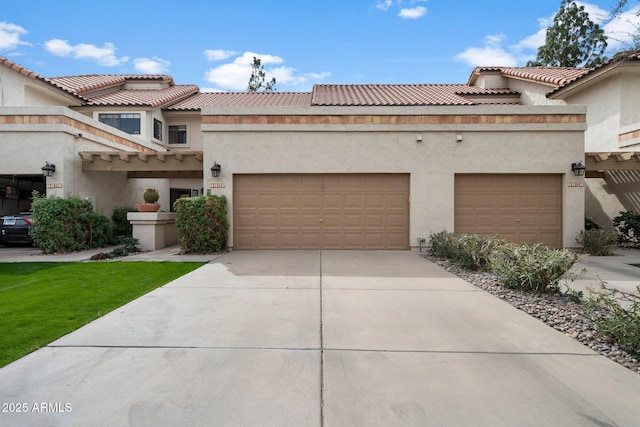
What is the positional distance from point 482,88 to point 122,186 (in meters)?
19.7

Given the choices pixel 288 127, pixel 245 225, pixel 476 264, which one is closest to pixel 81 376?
pixel 476 264

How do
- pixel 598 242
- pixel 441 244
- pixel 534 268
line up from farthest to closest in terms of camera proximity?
pixel 598 242 → pixel 441 244 → pixel 534 268

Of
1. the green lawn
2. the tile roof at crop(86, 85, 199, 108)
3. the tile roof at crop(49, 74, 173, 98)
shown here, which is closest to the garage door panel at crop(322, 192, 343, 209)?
the green lawn

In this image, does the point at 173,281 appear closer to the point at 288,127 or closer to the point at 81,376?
the point at 81,376

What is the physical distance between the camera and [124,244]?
12.2 meters

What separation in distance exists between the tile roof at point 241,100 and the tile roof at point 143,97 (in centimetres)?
48

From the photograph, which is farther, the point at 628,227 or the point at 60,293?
the point at 628,227

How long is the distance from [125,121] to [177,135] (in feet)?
9.44

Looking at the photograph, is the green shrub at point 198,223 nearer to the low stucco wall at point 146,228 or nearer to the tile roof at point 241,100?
the low stucco wall at point 146,228

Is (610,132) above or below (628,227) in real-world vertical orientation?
above

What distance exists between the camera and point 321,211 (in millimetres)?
11883

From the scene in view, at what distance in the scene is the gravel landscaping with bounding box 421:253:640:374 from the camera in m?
3.95

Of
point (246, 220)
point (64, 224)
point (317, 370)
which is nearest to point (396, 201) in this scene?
point (246, 220)

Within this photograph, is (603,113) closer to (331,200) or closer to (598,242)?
(598,242)
